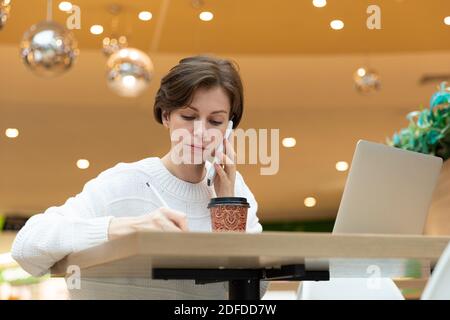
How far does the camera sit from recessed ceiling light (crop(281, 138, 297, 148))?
1185 cm

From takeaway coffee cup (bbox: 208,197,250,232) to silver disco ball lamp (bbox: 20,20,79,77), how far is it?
7.28 ft

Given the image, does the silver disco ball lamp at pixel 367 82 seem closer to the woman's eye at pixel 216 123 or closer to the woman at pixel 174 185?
the woman at pixel 174 185

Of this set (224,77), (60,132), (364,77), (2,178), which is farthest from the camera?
(2,178)

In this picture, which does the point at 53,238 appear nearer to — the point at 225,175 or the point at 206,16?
the point at 225,175

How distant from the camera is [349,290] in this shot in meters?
2.59

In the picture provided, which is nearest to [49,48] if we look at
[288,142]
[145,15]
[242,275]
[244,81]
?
[242,275]

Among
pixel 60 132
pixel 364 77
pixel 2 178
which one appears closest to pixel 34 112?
pixel 60 132

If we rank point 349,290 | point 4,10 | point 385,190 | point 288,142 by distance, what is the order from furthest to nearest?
point 288,142
point 4,10
point 349,290
point 385,190

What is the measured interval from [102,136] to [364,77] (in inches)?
192

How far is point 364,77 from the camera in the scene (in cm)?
764

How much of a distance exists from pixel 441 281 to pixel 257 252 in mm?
326

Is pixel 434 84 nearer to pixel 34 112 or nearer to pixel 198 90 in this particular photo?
pixel 34 112

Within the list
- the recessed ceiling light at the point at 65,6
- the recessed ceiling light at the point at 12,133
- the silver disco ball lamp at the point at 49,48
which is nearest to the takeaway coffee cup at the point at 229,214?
the silver disco ball lamp at the point at 49,48

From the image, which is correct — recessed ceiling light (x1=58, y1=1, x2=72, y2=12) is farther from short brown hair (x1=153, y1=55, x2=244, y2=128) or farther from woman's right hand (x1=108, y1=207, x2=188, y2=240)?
woman's right hand (x1=108, y1=207, x2=188, y2=240)
